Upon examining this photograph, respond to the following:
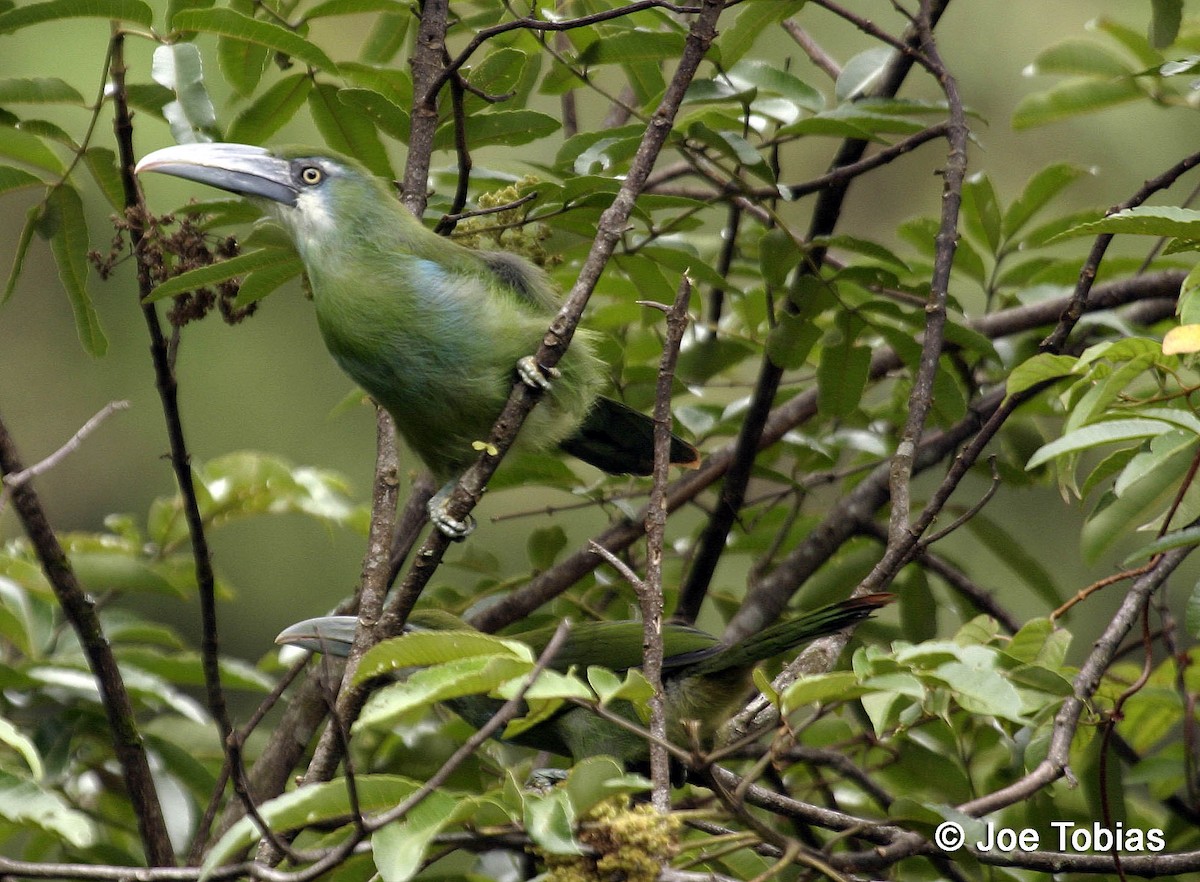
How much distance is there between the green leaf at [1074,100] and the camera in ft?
10.7

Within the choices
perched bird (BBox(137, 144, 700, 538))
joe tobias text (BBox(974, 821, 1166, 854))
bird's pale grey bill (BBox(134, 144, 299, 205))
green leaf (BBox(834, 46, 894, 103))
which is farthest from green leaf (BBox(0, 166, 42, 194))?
joe tobias text (BBox(974, 821, 1166, 854))

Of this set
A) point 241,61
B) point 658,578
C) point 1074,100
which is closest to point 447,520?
point 658,578

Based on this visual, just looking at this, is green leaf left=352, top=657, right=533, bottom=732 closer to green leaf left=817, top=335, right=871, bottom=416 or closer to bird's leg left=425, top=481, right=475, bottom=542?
bird's leg left=425, top=481, right=475, bottom=542

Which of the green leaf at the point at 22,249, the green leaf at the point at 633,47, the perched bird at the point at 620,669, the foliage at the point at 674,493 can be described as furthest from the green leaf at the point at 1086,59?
the green leaf at the point at 22,249

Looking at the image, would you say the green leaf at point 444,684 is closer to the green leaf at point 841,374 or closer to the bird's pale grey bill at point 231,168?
the bird's pale grey bill at point 231,168

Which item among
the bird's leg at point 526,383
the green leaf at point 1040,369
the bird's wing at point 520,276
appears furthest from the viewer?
the bird's wing at point 520,276

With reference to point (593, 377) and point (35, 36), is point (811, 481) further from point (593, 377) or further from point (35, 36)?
point (35, 36)

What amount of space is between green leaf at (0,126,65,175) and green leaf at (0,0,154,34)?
0.27 metres

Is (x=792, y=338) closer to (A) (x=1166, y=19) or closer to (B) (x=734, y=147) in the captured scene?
(B) (x=734, y=147)

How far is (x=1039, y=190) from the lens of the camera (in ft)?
11.3

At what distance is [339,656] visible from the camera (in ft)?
9.56

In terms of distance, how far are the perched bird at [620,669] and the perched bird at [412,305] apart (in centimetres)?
41

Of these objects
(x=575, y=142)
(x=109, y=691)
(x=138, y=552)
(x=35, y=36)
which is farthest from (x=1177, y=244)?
(x=35, y=36)

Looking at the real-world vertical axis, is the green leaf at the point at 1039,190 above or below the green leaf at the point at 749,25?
below
